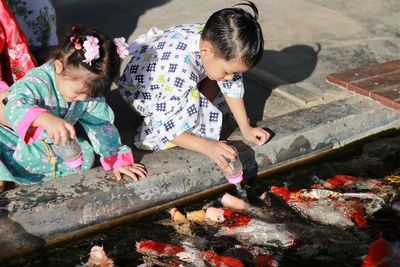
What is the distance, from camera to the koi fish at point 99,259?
3219mm

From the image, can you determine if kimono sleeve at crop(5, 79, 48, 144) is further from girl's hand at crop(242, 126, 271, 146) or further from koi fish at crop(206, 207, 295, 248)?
girl's hand at crop(242, 126, 271, 146)

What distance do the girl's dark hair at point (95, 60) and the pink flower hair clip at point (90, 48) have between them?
4 centimetres

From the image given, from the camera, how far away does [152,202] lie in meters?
3.58

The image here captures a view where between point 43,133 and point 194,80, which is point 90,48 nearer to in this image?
point 43,133

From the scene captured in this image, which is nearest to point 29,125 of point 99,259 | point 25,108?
point 25,108

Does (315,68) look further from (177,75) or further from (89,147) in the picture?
(89,147)

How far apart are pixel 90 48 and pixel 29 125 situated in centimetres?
49

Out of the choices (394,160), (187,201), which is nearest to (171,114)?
(187,201)

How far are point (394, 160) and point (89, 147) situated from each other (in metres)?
2.03

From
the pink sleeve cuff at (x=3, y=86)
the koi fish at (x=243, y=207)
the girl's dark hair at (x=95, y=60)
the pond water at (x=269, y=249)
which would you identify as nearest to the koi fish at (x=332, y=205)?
the pond water at (x=269, y=249)

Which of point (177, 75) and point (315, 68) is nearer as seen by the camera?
point (177, 75)

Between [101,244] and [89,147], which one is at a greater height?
[89,147]

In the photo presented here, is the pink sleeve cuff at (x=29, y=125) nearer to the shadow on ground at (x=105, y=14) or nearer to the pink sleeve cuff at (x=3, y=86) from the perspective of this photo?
the pink sleeve cuff at (x=3, y=86)

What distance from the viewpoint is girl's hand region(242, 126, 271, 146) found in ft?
12.9
